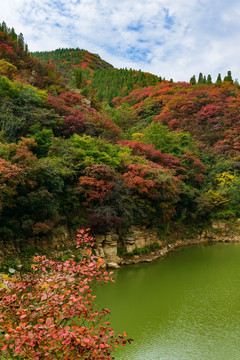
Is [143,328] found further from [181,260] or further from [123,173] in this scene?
[123,173]

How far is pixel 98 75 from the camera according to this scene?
48344 mm

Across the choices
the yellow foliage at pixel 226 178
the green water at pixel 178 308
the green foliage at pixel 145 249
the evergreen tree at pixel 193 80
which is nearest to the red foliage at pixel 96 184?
the green foliage at pixel 145 249

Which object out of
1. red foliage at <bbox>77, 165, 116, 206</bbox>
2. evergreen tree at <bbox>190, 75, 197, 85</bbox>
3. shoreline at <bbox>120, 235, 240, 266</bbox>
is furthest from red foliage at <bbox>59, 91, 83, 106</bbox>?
evergreen tree at <bbox>190, 75, 197, 85</bbox>

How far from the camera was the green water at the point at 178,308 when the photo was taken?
5.58 metres

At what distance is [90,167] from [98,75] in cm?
4262

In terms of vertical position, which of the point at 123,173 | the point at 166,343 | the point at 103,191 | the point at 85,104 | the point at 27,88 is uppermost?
the point at 85,104

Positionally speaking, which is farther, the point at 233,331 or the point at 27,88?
the point at 27,88

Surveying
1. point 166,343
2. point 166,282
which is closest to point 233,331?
point 166,343

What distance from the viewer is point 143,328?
20.8ft

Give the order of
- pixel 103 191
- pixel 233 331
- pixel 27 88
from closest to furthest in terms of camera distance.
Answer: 1. pixel 233 331
2. pixel 103 191
3. pixel 27 88

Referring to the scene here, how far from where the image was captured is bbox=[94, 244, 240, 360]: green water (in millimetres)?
5578

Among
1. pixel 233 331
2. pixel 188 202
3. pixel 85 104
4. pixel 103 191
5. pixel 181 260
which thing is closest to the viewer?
pixel 233 331

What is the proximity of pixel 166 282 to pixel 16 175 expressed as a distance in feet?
21.7

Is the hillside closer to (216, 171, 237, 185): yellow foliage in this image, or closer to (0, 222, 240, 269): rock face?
(216, 171, 237, 185): yellow foliage
